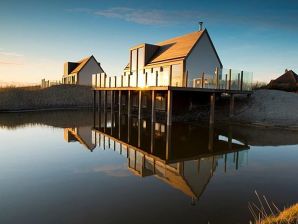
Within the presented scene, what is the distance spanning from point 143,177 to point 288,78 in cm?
4063

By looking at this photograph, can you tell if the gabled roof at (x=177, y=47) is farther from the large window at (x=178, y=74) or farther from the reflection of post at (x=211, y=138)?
the reflection of post at (x=211, y=138)

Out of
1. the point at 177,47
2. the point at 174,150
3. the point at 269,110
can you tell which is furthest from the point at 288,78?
the point at 174,150

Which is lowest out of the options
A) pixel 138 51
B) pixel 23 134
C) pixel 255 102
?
pixel 23 134

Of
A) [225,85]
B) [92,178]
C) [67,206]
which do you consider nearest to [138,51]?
[225,85]

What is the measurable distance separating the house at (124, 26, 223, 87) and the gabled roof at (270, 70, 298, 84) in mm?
19993

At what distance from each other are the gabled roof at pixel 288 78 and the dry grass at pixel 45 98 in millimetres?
30782

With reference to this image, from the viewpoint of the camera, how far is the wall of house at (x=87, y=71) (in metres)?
48.1

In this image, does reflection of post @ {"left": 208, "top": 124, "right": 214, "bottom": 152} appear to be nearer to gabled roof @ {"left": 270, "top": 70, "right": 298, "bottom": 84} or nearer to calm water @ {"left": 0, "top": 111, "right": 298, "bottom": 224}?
calm water @ {"left": 0, "top": 111, "right": 298, "bottom": 224}

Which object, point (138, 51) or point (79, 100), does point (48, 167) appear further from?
point (79, 100)

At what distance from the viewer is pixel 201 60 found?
2572cm

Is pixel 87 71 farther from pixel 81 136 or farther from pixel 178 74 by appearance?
pixel 81 136

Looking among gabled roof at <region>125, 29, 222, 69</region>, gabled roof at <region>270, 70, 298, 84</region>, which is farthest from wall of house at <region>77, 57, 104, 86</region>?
gabled roof at <region>270, 70, 298, 84</region>

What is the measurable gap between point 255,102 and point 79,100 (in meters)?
27.4

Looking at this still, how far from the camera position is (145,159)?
1111 cm
